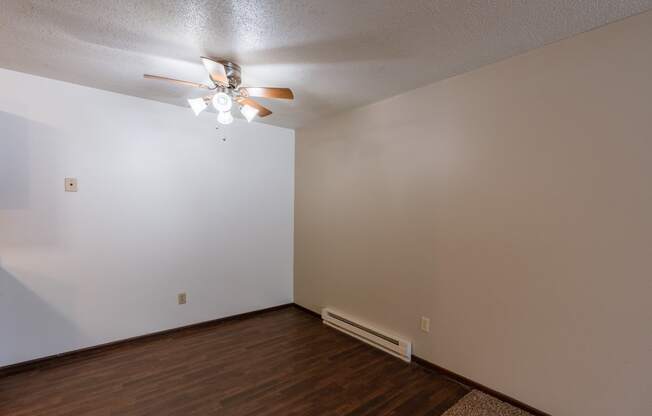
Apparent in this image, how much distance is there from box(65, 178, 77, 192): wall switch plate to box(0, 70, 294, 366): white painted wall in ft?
0.14

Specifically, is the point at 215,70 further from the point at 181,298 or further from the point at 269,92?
the point at 181,298

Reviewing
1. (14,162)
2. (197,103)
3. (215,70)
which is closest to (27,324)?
(14,162)

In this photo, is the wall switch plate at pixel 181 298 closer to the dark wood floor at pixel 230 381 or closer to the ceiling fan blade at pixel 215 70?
the dark wood floor at pixel 230 381

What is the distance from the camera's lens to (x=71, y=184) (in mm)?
2555

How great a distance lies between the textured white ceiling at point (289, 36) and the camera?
150 centimetres

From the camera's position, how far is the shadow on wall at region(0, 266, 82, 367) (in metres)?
2.34

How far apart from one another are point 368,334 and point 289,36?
2609 millimetres

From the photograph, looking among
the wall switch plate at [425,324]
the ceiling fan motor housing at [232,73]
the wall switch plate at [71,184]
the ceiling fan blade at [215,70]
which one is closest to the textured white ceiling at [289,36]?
the ceiling fan motor housing at [232,73]

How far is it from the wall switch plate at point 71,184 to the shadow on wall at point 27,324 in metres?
0.75

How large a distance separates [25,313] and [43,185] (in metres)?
1.04

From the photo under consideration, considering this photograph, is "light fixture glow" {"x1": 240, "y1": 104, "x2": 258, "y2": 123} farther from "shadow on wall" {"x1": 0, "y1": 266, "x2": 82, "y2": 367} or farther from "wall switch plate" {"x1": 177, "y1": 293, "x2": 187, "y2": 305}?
"shadow on wall" {"x1": 0, "y1": 266, "x2": 82, "y2": 367}

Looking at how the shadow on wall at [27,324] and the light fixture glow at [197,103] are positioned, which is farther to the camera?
the shadow on wall at [27,324]

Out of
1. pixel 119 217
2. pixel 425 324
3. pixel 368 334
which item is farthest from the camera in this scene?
pixel 368 334

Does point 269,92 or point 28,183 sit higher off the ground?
point 269,92
